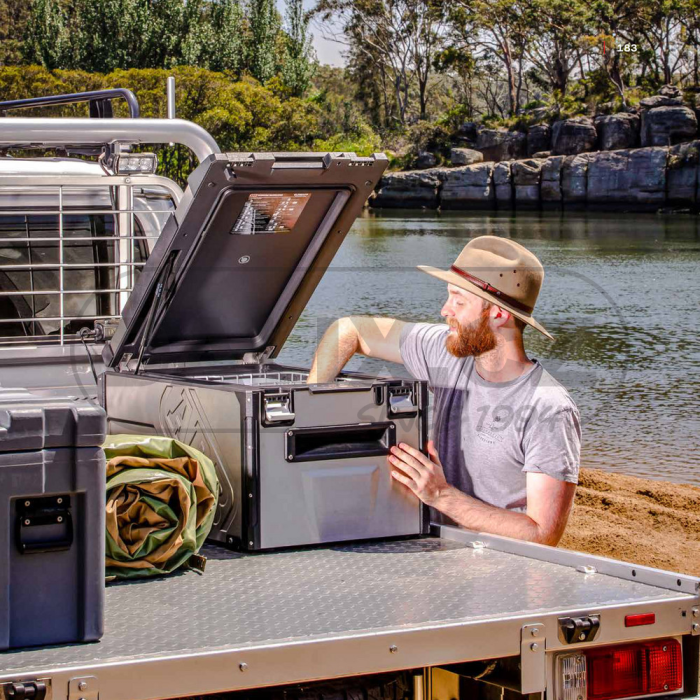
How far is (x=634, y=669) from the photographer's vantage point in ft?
8.71

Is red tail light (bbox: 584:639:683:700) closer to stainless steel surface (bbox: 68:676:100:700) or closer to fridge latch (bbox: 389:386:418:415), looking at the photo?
fridge latch (bbox: 389:386:418:415)

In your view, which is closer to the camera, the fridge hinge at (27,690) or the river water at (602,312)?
the fridge hinge at (27,690)

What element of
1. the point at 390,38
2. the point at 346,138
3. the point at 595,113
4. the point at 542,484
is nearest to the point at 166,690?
the point at 542,484

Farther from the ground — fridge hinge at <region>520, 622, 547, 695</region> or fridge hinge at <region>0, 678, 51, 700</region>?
fridge hinge at <region>0, 678, 51, 700</region>

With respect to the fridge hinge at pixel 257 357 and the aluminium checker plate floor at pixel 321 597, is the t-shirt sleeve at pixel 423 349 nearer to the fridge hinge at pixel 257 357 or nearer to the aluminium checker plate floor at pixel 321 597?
the fridge hinge at pixel 257 357

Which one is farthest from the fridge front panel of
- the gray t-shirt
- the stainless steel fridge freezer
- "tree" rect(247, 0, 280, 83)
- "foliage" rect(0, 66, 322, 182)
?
"tree" rect(247, 0, 280, 83)

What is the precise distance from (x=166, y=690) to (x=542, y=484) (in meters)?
1.65

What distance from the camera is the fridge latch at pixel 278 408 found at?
10.2 feet

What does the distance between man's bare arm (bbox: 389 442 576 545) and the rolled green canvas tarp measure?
61 centimetres

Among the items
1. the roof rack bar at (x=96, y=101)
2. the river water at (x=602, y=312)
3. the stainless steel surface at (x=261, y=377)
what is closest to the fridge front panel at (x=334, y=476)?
the stainless steel surface at (x=261, y=377)

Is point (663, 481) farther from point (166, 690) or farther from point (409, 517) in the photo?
point (166, 690)

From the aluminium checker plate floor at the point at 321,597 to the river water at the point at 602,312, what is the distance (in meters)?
1.67

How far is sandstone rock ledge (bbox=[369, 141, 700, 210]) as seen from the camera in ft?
154

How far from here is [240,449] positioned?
3.13 meters
